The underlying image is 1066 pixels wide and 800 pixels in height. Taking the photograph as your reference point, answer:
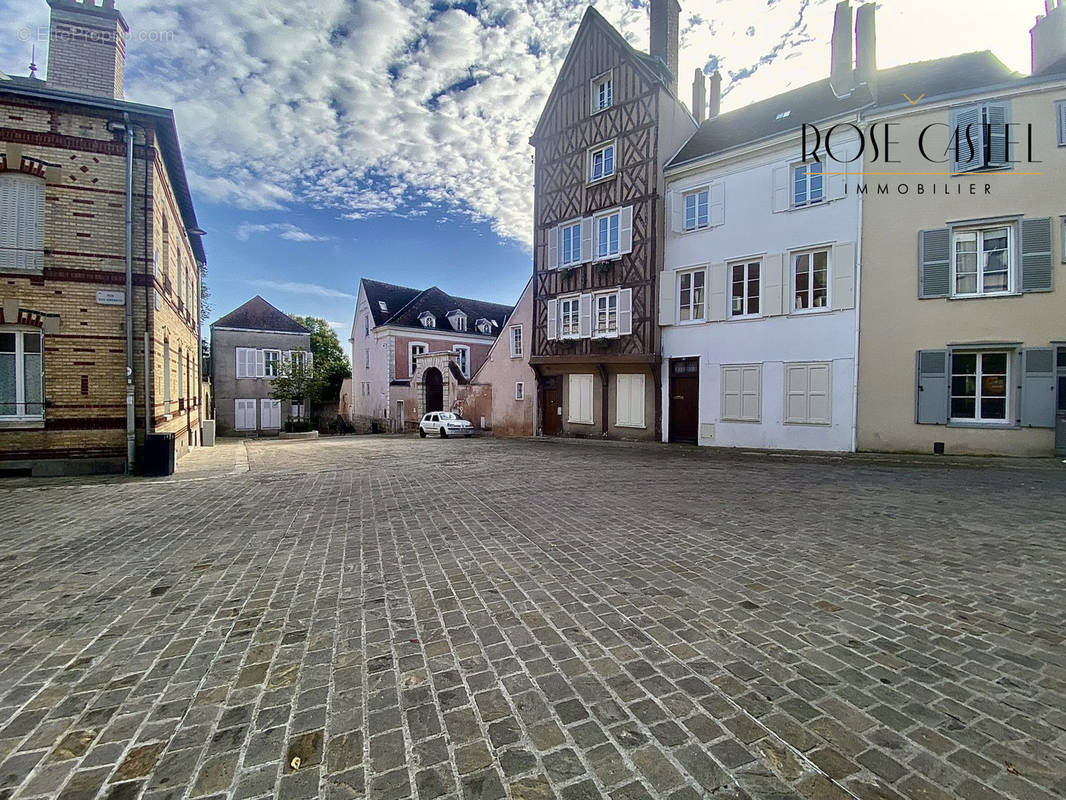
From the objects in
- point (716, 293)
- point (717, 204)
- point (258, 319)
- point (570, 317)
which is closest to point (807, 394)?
point (716, 293)

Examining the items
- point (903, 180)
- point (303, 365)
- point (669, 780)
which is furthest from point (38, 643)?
point (303, 365)

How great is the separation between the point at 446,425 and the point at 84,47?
664 inches

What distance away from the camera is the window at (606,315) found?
58.0 ft

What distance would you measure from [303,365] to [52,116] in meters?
24.4

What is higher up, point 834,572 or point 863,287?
point 863,287

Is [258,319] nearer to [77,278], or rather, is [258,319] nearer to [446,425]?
[446,425]

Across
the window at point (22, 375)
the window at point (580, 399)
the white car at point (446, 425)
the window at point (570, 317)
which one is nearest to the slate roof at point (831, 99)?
the window at point (570, 317)

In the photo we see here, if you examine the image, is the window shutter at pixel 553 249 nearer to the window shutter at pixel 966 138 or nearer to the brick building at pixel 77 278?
the window shutter at pixel 966 138

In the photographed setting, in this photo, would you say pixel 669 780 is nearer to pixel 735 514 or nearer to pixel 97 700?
pixel 97 700

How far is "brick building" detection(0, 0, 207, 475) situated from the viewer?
930 cm

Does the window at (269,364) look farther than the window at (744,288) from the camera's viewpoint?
Yes

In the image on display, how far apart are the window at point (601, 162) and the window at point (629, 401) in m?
7.76

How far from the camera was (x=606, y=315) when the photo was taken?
58.9 feet

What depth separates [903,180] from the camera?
1265cm
